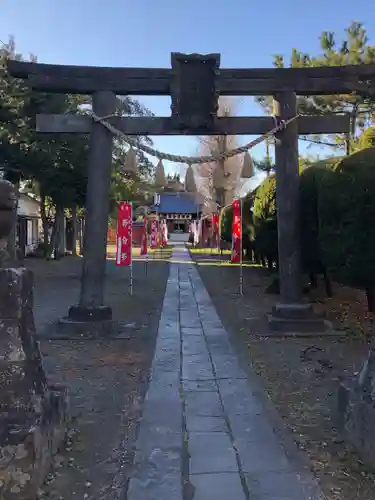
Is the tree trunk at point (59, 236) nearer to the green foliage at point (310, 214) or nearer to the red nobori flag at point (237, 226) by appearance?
the red nobori flag at point (237, 226)

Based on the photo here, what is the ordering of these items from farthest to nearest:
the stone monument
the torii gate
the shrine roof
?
the shrine roof, the torii gate, the stone monument

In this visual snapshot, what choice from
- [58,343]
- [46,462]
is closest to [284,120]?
[58,343]

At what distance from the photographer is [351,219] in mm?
8109

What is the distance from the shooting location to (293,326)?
875 centimetres

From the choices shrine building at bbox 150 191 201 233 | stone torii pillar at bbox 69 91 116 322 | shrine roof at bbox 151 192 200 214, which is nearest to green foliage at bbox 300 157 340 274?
stone torii pillar at bbox 69 91 116 322

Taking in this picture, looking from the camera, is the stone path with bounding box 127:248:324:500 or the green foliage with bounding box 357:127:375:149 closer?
the stone path with bounding box 127:248:324:500

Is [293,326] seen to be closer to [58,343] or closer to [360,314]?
[360,314]

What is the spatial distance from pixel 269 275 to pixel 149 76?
12.3 metres

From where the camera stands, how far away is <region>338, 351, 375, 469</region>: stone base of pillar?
3.71 metres

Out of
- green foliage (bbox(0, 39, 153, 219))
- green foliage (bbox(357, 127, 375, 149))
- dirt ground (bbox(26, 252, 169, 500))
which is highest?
green foliage (bbox(0, 39, 153, 219))

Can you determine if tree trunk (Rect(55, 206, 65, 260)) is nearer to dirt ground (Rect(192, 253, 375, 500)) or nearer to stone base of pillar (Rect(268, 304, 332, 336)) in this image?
dirt ground (Rect(192, 253, 375, 500))

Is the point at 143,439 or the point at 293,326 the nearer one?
the point at 143,439

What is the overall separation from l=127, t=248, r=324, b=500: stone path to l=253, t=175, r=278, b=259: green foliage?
770 centimetres

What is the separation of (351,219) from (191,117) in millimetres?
3030
